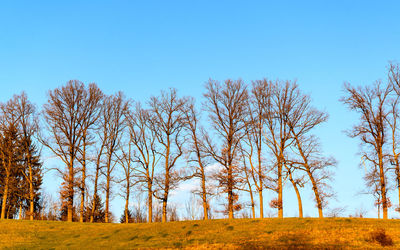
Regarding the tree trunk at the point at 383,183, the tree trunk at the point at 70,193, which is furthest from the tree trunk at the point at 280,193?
the tree trunk at the point at 70,193

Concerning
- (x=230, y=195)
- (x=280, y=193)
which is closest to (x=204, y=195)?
(x=230, y=195)

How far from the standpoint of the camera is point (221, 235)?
23.8 meters

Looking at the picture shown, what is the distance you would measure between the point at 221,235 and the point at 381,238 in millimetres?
9307

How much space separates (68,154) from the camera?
39406 mm

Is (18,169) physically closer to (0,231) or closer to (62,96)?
(62,96)

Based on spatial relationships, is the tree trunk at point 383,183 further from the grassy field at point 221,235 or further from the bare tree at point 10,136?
the bare tree at point 10,136

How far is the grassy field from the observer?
68.2ft

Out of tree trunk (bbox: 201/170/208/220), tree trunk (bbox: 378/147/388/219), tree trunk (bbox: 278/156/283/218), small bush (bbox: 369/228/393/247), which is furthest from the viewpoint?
tree trunk (bbox: 201/170/208/220)

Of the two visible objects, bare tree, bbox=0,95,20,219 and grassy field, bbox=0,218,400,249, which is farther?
bare tree, bbox=0,95,20,219

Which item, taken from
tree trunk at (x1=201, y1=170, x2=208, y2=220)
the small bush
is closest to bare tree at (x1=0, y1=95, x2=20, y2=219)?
tree trunk at (x1=201, y1=170, x2=208, y2=220)

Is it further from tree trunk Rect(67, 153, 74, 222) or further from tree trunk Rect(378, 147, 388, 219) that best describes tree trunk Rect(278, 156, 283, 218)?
tree trunk Rect(67, 153, 74, 222)

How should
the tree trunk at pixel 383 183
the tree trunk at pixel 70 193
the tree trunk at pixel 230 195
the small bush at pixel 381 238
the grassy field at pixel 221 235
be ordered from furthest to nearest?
the tree trunk at pixel 70 193
the tree trunk at pixel 230 195
the tree trunk at pixel 383 183
the grassy field at pixel 221 235
the small bush at pixel 381 238

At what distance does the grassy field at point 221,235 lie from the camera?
68.2 ft

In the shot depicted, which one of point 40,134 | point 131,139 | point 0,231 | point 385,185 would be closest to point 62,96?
point 40,134
